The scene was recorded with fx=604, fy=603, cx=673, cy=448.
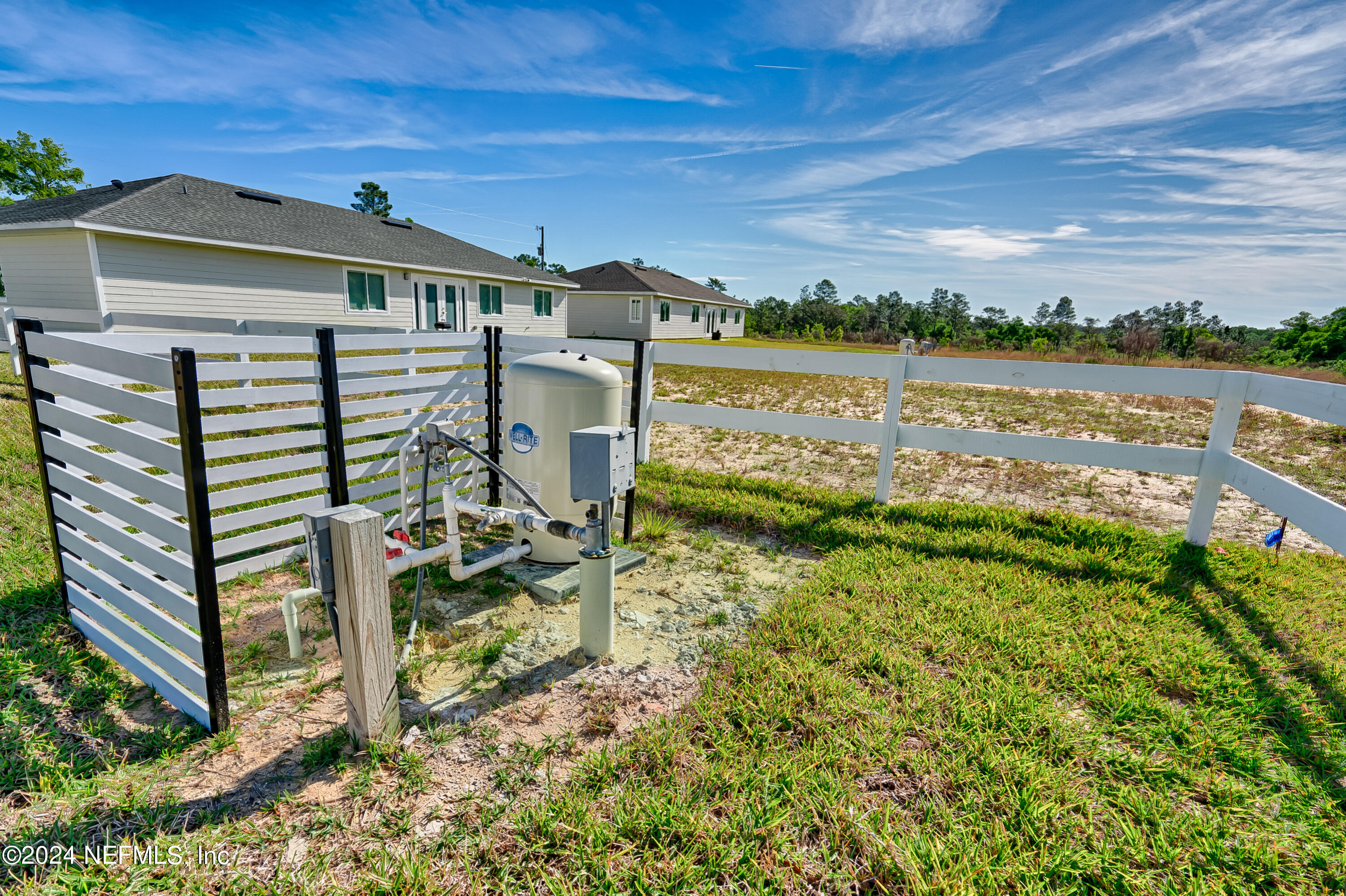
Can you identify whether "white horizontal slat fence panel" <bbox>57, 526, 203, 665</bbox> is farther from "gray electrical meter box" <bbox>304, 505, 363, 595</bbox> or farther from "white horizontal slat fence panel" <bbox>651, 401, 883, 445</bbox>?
"white horizontal slat fence panel" <bbox>651, 401, 883, 445</bbox>

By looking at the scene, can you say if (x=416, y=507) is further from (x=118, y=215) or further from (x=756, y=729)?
(x=118, y=215)

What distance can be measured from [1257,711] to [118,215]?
1670 centimetres

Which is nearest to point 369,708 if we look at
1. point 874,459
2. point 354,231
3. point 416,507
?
point 416,507

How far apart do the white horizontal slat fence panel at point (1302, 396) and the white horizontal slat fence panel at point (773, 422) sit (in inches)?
96.7

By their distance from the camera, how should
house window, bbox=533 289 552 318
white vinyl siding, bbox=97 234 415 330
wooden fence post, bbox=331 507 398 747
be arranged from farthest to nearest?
house window, bbox=533 289 552 318 → white vinyl siding, bbox=97 234 415 330 → wooden fence post, bbox=331 507 398 747

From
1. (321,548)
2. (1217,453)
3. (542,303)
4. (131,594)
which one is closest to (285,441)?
(131,594)

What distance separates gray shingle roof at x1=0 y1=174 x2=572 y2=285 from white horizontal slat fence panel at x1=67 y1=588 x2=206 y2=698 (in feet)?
39.2

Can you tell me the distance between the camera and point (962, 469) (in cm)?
686

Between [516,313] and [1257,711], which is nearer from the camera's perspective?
[1257,711]

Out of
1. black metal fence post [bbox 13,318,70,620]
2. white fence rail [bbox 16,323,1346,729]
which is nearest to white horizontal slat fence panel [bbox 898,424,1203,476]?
white fence rail [bbox 16,323,1346,729]

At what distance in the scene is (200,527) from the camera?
210 cm

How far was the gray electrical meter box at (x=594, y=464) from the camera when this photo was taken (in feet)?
8.93

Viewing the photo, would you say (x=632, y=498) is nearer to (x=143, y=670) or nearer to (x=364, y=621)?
(x=364, y=621)

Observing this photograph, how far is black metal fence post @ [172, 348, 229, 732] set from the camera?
2027 mm
